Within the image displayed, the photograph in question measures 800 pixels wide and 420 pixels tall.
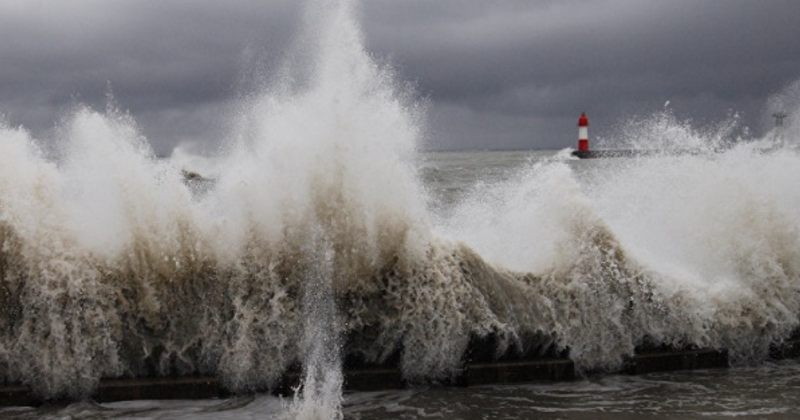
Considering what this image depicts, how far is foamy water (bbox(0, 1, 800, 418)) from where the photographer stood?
5.71 metres

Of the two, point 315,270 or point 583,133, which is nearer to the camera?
point 315,270

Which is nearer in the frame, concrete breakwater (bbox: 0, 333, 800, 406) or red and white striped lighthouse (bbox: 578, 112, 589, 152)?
concrete breakwater (bbox: 0, 333, 800, 406)

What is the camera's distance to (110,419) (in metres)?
5.11

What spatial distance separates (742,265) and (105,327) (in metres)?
5.71

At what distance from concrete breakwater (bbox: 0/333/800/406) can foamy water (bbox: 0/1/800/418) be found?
97 millimetres

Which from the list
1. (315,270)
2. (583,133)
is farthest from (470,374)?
(583,133)

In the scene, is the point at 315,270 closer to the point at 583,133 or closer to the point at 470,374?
the point at 470,374

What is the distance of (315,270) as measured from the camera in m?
6.20

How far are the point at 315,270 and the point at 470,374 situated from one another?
1401mm

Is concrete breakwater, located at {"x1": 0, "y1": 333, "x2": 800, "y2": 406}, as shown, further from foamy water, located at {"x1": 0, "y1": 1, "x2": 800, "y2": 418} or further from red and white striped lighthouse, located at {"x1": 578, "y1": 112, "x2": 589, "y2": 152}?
red and white striped lighthouse, located at {"x1": 578, "y1": 112, "x2": 589, "y2": 152}

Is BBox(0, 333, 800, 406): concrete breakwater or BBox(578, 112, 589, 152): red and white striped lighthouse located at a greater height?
BBox(578, 112, 589, 152): red and white striped lighthouse

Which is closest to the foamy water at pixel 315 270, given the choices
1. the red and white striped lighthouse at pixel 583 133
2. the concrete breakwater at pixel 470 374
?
the concrete breakwater at pixel 470 374

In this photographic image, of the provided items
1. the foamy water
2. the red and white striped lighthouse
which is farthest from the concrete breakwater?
the red and white striped lighthouse

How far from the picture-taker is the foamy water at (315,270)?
225 inches
